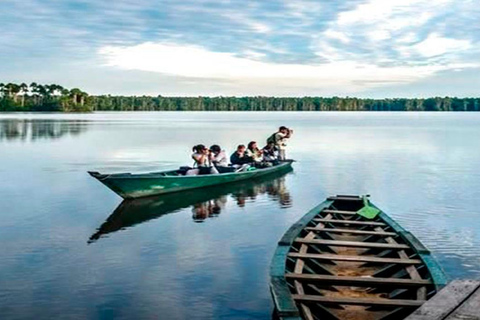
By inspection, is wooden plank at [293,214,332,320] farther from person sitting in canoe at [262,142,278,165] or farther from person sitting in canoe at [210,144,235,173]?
person sitting in canoe at [262,142,278,165]

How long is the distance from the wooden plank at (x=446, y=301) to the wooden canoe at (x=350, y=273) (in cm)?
154

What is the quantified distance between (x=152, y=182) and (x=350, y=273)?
7966 mm

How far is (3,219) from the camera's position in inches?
495

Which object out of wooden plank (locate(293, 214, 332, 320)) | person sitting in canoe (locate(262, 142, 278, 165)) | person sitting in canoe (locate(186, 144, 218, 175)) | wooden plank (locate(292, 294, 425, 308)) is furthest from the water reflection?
wooden plank (locate(292, 294, 425, 308))

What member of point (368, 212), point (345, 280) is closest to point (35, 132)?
point (368, 212)

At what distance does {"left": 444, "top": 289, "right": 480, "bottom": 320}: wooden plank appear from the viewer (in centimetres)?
327

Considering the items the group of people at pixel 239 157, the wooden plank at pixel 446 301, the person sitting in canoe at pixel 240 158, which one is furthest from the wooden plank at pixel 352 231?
the person sitting in canoe at pixel 240 158

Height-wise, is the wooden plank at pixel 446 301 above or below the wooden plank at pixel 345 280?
above

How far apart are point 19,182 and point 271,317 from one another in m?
13.5

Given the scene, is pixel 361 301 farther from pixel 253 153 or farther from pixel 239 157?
pixel 253 153

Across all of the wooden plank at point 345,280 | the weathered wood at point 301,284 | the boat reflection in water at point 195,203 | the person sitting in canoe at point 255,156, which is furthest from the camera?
the person sitting in canoe at point 255,156

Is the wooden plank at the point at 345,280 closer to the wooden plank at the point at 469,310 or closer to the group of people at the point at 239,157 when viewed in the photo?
the wooden plank at the point at 469,310

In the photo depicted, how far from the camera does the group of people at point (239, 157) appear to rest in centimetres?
1667

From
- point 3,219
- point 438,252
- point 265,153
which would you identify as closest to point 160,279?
point 438,252
